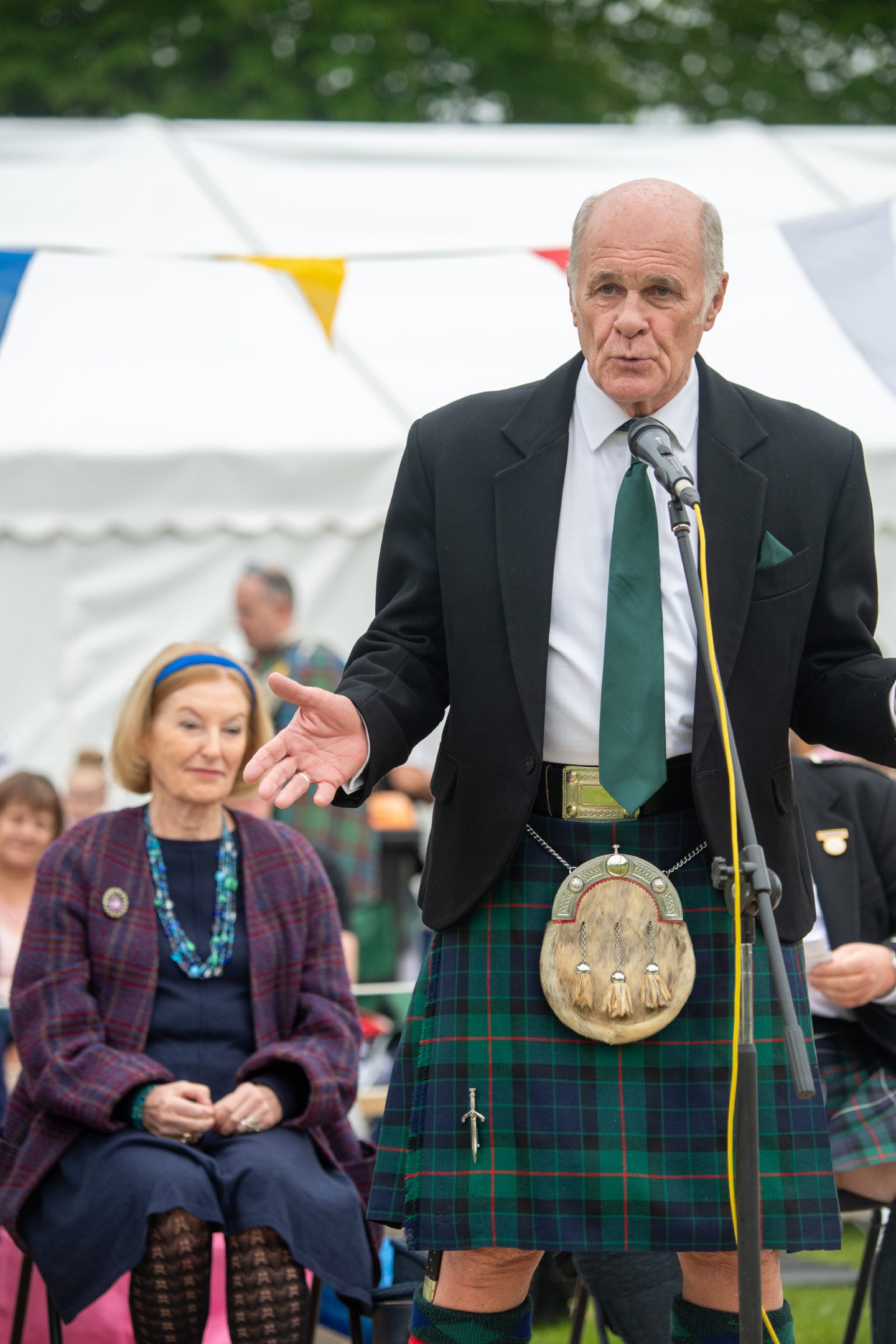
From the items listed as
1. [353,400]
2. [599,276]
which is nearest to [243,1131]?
[599,276]

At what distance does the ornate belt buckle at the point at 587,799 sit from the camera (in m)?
2.18

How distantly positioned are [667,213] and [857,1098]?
1.99m

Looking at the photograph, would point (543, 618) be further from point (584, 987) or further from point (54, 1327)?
point (54, 1327)

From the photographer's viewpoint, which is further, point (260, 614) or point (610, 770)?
point (260, 614)

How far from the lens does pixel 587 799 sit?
2191mm

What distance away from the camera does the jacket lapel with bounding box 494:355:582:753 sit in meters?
2.14

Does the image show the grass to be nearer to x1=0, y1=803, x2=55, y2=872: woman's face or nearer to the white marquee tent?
x1=0, y1=803, x2=55, y2=872: woman's face

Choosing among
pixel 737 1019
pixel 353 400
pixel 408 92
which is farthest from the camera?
pixel 408 92

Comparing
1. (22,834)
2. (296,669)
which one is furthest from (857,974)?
(296,669)

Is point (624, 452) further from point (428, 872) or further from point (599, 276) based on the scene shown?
point (428, 872)

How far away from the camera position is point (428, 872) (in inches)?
89.6

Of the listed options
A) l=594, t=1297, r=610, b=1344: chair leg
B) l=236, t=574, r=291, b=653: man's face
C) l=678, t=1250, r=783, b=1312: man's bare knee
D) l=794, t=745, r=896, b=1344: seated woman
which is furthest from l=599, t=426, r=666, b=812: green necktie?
l=236, t=574, r=291, b=653: man's face

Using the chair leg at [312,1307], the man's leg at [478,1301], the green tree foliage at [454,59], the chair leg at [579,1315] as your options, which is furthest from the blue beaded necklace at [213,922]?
the green tree foliage at [454,59]

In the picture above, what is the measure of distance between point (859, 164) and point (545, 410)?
7.34m
